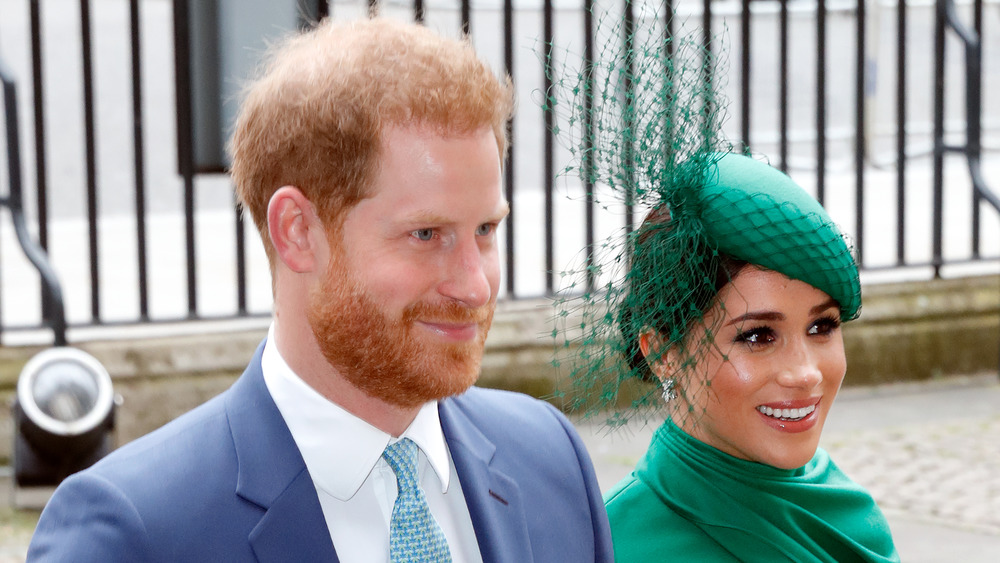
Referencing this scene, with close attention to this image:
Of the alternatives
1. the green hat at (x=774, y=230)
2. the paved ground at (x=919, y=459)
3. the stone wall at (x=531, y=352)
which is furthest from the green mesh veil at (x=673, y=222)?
the stone wall at (x=531, y=352)

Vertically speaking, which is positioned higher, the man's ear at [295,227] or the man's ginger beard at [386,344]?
the man's ear at [295,227]

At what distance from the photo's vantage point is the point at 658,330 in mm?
2395

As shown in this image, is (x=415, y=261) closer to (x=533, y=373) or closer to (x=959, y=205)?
(x=533, y=373)

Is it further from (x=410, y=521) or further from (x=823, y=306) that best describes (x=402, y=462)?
(x=823, y=306)

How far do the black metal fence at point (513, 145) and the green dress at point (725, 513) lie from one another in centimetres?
58

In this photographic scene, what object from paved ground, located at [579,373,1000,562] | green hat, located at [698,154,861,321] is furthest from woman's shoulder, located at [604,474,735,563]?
paved ground, located at [579,373,1000,562]

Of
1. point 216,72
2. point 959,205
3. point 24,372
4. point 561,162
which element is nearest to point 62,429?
point 24,372

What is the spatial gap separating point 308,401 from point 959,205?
423 inches

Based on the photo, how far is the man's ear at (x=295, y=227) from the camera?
1701 millimetres

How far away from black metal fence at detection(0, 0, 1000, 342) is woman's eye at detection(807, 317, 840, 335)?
0.51m

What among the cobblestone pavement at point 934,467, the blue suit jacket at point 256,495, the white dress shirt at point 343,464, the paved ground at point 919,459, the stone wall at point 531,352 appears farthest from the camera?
the stone wall at point 531,352

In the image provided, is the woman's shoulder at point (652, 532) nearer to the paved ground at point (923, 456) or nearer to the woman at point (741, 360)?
the woman at point (741, 360)

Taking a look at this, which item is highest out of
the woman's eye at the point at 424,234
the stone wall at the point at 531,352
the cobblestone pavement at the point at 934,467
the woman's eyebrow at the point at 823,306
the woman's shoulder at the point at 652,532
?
the woman's eye at the point at 424,234

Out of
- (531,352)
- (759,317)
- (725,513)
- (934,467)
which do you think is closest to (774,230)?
(759,317)
